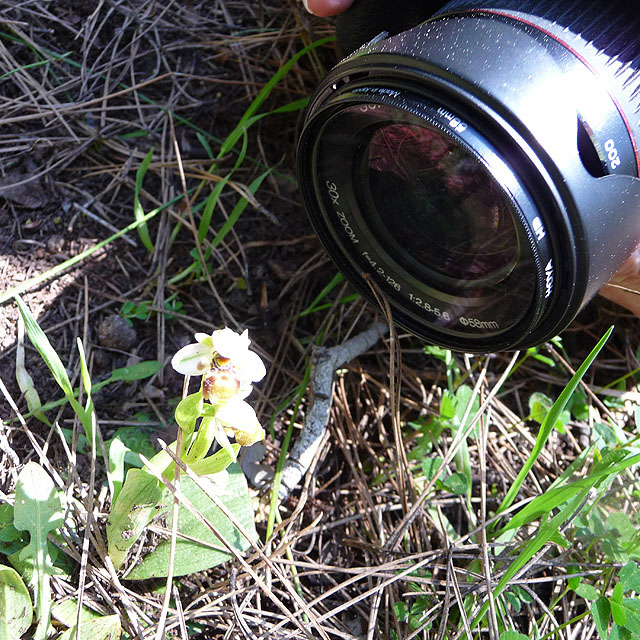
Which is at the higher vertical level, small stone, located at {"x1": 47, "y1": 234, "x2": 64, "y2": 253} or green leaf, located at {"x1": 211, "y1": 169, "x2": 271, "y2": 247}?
green leaf, located at {"x1": 211, "y1": 169, "x2": 271, "y2": 247}

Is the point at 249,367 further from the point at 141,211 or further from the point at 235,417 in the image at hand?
the point at 141,211

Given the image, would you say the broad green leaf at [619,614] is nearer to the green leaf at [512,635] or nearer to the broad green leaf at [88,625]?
the green leaf at [512,635]

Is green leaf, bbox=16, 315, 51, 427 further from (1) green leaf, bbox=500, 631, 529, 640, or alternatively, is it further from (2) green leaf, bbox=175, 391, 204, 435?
(1) green leaf, bbox=500, 631, 529, 640

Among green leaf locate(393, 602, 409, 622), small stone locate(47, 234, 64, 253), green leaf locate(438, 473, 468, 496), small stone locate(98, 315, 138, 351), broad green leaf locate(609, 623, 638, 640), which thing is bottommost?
green leaf locate(393, 602, 409, 622)

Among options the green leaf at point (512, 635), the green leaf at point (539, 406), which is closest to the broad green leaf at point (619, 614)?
the green leaf at point (512, 635)

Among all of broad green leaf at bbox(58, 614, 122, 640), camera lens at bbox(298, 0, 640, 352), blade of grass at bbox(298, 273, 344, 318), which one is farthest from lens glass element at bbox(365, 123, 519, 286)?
broad green leaf at bbox(58, 614, 122, 640)

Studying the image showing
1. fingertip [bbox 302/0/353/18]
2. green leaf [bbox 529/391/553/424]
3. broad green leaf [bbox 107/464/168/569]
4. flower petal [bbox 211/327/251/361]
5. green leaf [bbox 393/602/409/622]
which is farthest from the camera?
green leaf [bbox 529/391/553/424]

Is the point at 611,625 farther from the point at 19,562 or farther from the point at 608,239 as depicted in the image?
the point at 19,562
